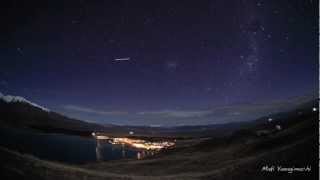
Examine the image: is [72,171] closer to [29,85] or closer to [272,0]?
[29,85]

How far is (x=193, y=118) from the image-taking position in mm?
7492

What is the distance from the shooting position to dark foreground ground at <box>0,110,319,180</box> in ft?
23.6

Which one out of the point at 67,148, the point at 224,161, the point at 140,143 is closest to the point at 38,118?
the point at 67,148

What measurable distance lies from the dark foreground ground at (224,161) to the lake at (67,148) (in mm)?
95

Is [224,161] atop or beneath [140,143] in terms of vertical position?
beneath

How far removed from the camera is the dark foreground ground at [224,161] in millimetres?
7195

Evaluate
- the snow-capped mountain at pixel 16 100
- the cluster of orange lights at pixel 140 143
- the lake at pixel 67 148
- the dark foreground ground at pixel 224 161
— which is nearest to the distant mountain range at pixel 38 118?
the snow-capped mountain at pixel 16 100

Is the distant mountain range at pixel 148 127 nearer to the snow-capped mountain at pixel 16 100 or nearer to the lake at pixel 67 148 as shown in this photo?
the snow-capped mountain at pixel 16 100

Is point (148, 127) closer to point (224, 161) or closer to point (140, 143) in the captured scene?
point (140, 143)

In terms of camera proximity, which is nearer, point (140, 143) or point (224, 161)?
point (224, 161)

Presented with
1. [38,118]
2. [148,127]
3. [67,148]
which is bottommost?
[67,148]

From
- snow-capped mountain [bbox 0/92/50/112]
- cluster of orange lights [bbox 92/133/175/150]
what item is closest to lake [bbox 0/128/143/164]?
cluster of orange lights [bbox 92/133/175/150]

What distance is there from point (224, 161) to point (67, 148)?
2364 mm

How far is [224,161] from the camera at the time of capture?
7266mm
